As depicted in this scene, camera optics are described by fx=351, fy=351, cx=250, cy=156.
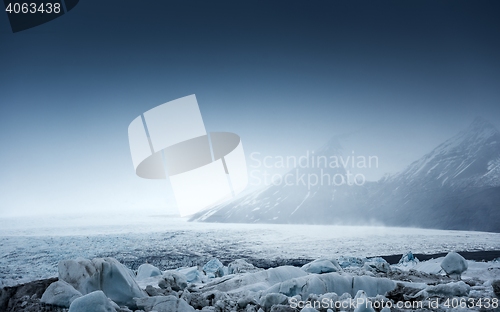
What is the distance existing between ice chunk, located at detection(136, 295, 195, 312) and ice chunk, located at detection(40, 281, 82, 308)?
623 mm

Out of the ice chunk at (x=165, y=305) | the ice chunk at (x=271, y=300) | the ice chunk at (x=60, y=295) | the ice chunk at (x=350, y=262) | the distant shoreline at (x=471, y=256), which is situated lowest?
the distant shoreline at (x=471, y=256)

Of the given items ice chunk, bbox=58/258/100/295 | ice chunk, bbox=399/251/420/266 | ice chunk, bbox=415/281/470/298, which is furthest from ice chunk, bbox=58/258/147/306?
ice chunk, bbox=399/251/420/266

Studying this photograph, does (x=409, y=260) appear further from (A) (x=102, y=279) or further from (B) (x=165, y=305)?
(A) (x=102, y=279)

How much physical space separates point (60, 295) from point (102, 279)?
0.46m

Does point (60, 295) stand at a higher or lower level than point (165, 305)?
higher

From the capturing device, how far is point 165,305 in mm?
3314

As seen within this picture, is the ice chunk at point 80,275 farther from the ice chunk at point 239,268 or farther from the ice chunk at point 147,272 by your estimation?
the ice chunk at point 239,268

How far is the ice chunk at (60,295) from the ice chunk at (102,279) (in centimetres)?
24

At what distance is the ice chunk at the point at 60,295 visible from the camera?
10.8ft

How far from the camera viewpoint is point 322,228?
35.2ft

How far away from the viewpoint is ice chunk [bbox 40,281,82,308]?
329cm

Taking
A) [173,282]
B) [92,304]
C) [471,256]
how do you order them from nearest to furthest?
1. [92,304]
2. [173,282]
3. [471,256]

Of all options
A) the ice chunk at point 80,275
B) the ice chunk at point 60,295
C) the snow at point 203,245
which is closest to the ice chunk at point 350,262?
the snow at point 203,245

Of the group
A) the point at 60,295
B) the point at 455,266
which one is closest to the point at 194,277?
the point at 60,295
